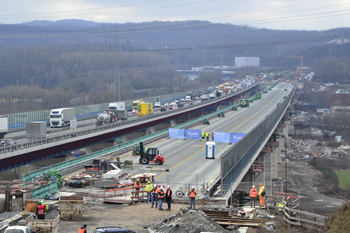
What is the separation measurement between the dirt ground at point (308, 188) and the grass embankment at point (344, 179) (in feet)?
11.6

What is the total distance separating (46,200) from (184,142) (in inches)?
1600

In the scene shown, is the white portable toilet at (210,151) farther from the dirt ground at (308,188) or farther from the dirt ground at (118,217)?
the dirt ground at (118,217)

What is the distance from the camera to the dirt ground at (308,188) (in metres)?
63.4

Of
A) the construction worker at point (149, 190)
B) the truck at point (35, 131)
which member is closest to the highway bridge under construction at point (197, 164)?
the construction worker at point (149, 190)

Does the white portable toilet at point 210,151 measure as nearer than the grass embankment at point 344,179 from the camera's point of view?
Yes

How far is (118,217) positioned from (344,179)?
239 feet

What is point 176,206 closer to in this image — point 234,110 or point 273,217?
point 273,217

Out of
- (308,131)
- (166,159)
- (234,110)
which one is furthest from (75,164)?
(308,131)

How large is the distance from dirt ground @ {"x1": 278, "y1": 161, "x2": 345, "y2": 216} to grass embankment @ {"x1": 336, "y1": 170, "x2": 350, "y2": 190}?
353 centimetres

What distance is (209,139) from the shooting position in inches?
2692

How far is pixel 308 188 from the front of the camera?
260 ft

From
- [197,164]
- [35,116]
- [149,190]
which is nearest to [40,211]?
[149,190]

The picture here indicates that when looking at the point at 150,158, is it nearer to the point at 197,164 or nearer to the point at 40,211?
the point at 197,164

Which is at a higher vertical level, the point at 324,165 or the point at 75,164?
the point at 75,164
